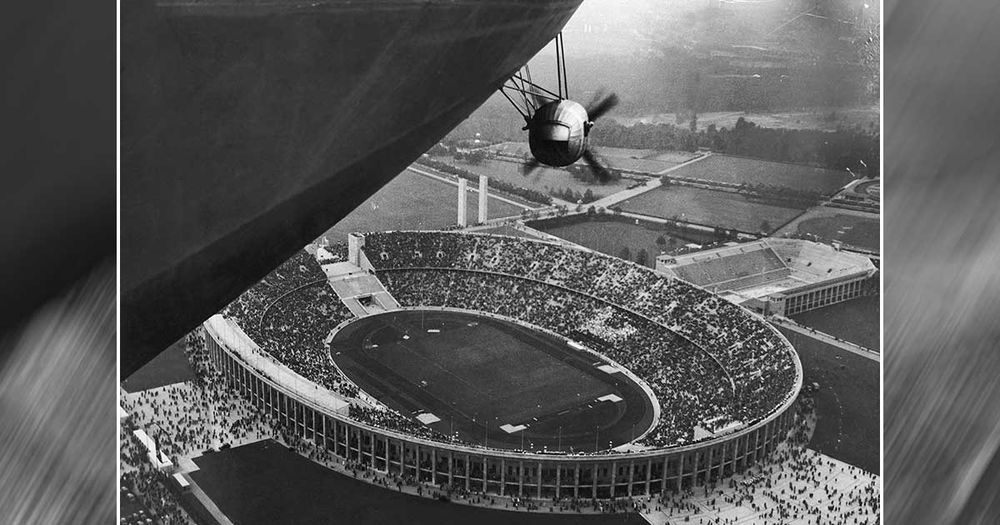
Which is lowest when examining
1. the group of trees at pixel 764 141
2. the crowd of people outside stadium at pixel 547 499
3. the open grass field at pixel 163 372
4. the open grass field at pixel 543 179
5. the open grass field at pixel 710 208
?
the crowd of people outside stadium at pixel 547 499

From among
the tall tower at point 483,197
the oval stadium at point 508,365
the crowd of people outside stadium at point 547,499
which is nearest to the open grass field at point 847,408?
the crowd of people outside stadium at point 547,499

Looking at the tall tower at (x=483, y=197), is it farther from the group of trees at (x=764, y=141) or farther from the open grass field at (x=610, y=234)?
the group of trees at (x=764, y=141)

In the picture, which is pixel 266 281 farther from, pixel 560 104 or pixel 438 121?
pixel 438 121

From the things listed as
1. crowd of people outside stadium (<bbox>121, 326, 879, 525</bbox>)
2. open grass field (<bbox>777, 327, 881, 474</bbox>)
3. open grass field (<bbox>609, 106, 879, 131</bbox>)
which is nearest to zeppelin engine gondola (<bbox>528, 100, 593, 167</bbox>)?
crowd of people outside stadium (<bbox>121, 326, 879, 525</bbox>)

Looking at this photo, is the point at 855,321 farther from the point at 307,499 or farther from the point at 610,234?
the point at 307,499

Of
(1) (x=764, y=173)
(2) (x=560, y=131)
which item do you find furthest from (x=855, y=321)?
(2) (x=560, y=131)

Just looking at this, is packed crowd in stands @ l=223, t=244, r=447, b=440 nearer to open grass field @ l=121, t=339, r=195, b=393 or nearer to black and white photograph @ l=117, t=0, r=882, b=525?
black and white photograph @ l=117, t=0, r=882, b=525
